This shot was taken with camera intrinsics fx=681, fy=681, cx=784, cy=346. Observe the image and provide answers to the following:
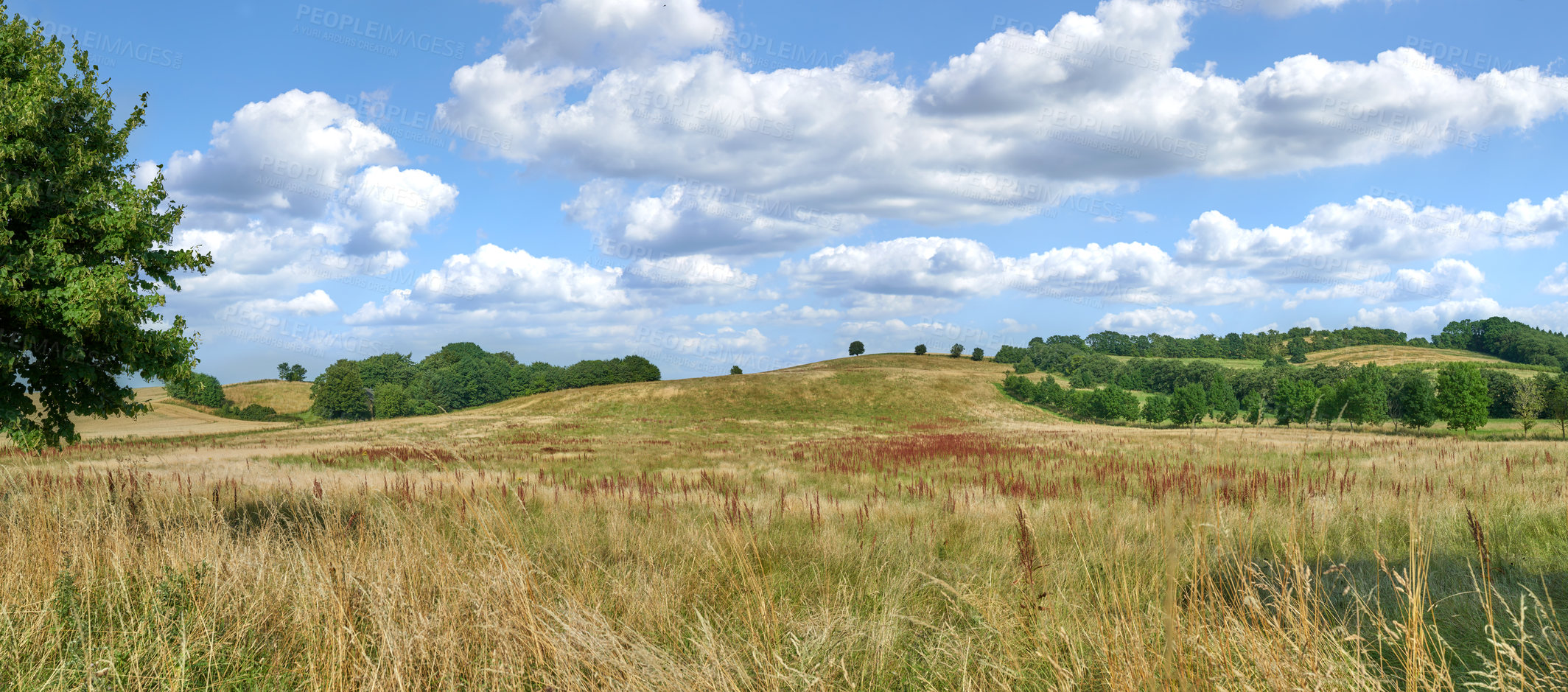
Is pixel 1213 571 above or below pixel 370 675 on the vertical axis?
below

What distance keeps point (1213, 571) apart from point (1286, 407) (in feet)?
244

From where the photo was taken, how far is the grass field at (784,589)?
3100mm

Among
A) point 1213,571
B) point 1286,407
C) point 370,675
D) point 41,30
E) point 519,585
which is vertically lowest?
point 1286,407

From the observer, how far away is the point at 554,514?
854cm

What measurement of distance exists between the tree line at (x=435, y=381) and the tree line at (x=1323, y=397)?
68.2 metres

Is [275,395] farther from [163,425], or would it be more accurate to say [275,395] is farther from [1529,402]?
[1529,402]

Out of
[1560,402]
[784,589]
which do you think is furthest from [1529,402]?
[784,589]

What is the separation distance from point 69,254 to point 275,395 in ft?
389

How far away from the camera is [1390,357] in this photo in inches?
4063

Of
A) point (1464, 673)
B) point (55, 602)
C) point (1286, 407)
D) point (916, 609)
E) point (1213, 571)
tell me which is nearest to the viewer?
point (1464, 673)

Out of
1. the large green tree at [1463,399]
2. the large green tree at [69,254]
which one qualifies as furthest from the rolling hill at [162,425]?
the large green tree at [1463,399]

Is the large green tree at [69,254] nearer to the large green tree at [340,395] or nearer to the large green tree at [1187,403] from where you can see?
the large green tree at [1187,403]

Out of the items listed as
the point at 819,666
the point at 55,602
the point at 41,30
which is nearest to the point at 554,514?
the point at 55,602

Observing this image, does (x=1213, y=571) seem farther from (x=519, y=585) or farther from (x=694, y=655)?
(x=519, y=585)
